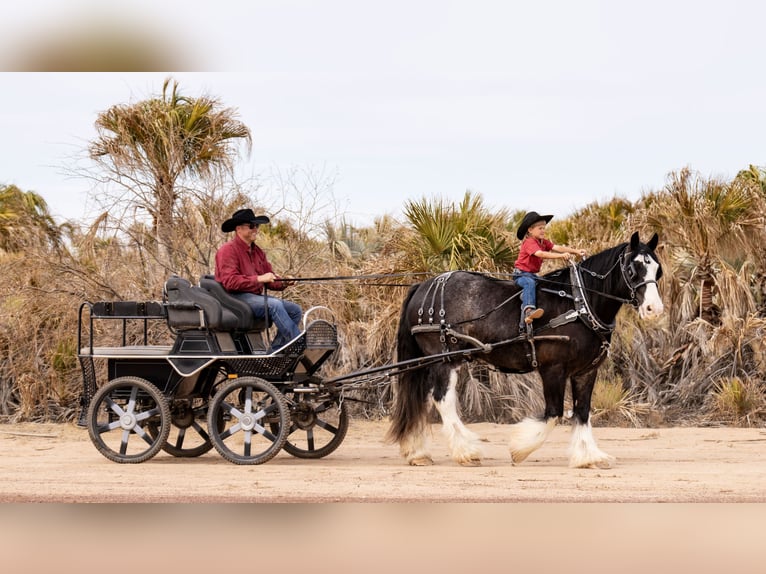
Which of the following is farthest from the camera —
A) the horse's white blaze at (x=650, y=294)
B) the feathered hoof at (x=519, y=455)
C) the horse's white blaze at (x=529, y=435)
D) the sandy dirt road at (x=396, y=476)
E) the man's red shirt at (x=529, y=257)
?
the man's red shirt at (x=529, y=257)

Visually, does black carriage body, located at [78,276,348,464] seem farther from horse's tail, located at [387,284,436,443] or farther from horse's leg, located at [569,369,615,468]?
horse's leg, located at [569,369,615,468]

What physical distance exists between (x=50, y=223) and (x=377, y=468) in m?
7.42

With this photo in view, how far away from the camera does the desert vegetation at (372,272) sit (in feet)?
50.5

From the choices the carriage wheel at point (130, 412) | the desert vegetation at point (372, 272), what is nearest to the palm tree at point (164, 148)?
the desert vegetation at point (372, 272)

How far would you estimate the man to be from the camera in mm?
11078

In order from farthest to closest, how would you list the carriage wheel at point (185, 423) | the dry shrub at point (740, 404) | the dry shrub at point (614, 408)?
the dry shrub at point (614, 408)
the dry shrub at point (740, 404)
the carriage wheel at point (185, 423)

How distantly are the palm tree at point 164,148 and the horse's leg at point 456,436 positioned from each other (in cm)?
545

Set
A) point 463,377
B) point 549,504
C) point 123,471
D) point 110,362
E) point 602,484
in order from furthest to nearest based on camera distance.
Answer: point 463,377 → point 110,362 → point 123,471 → point 602,484 → point 549,504

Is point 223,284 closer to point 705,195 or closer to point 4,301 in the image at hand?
point 4,301

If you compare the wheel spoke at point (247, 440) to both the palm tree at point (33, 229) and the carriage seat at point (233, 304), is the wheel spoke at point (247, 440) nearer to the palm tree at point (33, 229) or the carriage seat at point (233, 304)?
the carriage seat at point (233, 304)

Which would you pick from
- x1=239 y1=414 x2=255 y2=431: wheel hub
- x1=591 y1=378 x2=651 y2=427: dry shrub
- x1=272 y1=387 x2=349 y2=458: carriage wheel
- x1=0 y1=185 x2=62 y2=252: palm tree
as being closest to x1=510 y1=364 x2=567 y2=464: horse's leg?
x1=272 y1=387 x2=349 y2=458: carriage wheel

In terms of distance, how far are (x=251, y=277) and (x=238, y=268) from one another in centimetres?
22

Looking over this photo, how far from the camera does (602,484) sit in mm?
9773

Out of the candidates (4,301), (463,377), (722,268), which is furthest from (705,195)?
(4,301)
